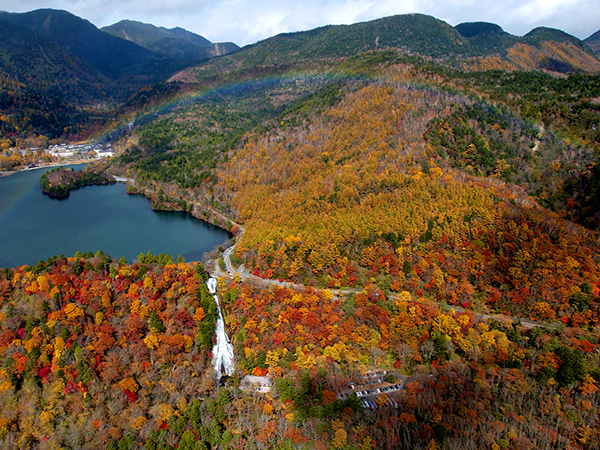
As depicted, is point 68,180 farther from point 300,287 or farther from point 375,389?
point 375,389

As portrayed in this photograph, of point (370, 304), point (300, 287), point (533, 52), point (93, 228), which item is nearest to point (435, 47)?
point (533, 52)

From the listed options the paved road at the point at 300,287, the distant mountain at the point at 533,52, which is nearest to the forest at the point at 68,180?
the paved road at the point at 300,287

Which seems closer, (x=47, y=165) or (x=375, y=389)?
(x=375, y=389)

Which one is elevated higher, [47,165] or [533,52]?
[533,52]

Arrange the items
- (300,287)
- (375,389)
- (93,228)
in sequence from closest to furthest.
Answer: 1. (375,389)
2. (300,287)
3. (93,228)

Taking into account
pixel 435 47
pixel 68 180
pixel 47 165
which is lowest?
pixel 68 180

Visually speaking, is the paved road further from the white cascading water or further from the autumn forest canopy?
the white cascading water
